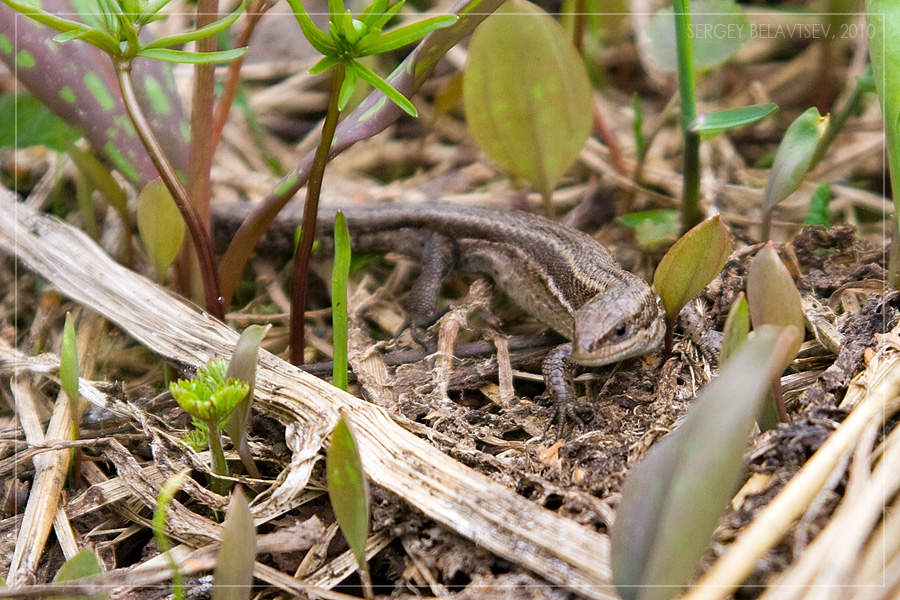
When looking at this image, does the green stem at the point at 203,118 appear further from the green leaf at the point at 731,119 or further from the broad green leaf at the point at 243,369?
the green leaf at the point at 731,119

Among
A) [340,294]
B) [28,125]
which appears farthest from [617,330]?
[28,125]

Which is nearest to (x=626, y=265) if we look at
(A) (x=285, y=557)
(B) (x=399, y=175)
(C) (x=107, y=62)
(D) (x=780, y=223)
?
(D) (x=780, y=223)

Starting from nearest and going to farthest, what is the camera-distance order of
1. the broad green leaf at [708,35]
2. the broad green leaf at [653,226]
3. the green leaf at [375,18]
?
the green leaf at [375,18] → the broad green leaf at [653,226] → the broad green leaf at [708,35]

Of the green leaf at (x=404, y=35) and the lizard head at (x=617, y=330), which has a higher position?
the green leaf at (x=404, y=35)

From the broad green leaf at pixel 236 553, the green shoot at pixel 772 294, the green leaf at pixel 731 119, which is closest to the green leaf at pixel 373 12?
the green shoot at pixel 772 294

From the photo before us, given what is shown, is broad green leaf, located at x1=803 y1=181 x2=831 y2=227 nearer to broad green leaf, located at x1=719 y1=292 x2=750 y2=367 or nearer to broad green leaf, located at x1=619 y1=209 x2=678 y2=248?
broad green leaf, located at x1=619 y1=209 x2=678 y2=248

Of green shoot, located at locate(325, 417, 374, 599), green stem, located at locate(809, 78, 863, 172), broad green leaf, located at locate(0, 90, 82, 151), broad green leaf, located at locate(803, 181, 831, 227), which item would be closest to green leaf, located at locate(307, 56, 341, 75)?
green shoot, located at locate(325, 417, 374, 599)

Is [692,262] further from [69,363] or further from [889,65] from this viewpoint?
[69,363]
